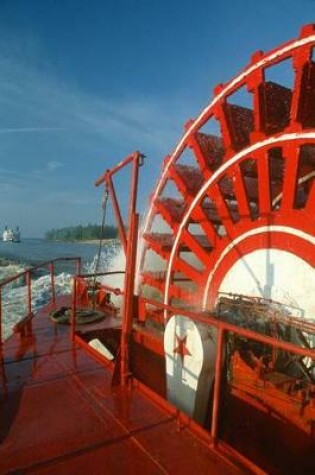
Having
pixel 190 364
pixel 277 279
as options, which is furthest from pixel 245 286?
pixel 190 364

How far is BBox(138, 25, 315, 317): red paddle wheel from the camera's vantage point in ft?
18.5

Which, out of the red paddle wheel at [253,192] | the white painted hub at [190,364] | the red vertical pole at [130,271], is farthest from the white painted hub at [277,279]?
the red vertical pole at [130,271]

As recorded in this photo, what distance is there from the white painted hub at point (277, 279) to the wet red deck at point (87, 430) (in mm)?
2445

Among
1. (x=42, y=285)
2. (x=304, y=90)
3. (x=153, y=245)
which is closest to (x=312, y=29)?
(x=304, y=90)

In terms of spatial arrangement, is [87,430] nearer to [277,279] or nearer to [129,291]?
[129,291]

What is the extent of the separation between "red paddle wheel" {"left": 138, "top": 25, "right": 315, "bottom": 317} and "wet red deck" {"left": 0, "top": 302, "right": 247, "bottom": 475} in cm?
265

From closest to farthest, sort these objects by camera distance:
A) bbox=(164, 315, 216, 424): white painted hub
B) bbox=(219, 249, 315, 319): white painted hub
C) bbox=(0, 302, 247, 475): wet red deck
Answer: bbox=(0, 302, 247, 475): wet red deck < bbox=(164, 315, 216, 424): white painted hub < bbox=(219, 249, 315, 319): white painted hub

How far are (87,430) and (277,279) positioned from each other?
333cm

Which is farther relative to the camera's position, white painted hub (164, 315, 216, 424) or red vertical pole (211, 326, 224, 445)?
white painted hub (164, 315, 216, 424)

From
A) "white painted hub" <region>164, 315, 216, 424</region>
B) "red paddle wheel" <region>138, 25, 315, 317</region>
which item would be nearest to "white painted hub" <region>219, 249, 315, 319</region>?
"red paddle wheel" <region>138, 25, 315, 317</region>

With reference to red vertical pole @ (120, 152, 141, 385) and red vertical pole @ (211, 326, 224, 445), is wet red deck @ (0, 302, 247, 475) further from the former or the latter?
red vertical pole @ (120, 152, 141, 385)

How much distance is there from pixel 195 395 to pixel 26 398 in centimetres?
167

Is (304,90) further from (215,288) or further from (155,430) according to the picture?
(155,430)

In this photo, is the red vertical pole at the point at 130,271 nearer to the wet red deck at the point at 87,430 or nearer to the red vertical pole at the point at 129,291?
the red vertical pole at the point at 129,291
